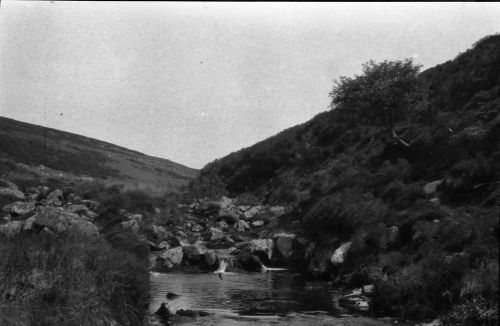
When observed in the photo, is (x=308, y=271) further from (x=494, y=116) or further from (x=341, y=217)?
(x=494, y=116)

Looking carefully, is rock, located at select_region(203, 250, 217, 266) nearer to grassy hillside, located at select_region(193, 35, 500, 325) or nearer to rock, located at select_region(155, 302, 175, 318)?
grassy hillside, located at select_region(193, 35, 500, 325)

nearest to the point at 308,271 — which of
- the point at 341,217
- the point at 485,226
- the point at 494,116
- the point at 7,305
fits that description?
the point at 341,217

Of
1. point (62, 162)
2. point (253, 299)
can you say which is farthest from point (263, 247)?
point (62, 162)

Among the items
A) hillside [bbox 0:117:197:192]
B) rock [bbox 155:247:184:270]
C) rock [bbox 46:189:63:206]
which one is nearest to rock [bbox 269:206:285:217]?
rock [bbox 155:247:184:270]

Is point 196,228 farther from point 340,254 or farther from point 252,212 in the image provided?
point 340,254

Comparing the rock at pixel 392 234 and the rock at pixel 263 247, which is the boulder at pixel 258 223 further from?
the rock at pixel 392 234

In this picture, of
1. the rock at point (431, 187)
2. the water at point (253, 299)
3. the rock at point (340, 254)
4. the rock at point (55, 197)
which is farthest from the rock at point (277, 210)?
the rock at point (55, 197)
